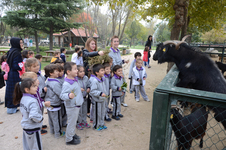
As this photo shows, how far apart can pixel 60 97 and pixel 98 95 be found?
76 cm

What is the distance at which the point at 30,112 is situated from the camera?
2.19 meters

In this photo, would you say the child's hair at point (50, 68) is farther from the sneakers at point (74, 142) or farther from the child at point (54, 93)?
the sneakers at point (74, 142)

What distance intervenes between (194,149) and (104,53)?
2.79 m

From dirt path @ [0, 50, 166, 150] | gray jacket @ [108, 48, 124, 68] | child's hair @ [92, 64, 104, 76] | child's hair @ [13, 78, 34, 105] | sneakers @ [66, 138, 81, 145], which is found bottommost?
dirt path @ [0, 50, 166, 150]

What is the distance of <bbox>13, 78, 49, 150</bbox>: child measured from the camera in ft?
7.29

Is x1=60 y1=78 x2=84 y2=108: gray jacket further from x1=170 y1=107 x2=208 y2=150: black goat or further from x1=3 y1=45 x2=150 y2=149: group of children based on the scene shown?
x1=170 y1=107 x2=208 y2=150: black goat

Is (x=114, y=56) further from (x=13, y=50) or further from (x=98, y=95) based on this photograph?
(x=13, y=50)

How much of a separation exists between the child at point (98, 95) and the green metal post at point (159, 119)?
6.05ft

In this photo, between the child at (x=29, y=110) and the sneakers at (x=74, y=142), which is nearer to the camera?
the child at (x=29, y=110)

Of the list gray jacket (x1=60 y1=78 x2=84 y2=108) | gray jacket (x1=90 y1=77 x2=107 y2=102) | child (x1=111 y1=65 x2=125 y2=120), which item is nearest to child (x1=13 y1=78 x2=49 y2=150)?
gray jacket (x1=60 y1=78 x2=84 y2=108)

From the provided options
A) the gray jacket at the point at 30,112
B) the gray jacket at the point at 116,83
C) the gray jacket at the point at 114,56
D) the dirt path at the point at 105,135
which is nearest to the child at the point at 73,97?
the dirt path at the point at 105,135

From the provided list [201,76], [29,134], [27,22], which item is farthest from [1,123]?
[27,22]

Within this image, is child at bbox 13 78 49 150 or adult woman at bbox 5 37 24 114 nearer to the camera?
child at bbox 13 78 49 150

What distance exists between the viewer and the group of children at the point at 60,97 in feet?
7.48
